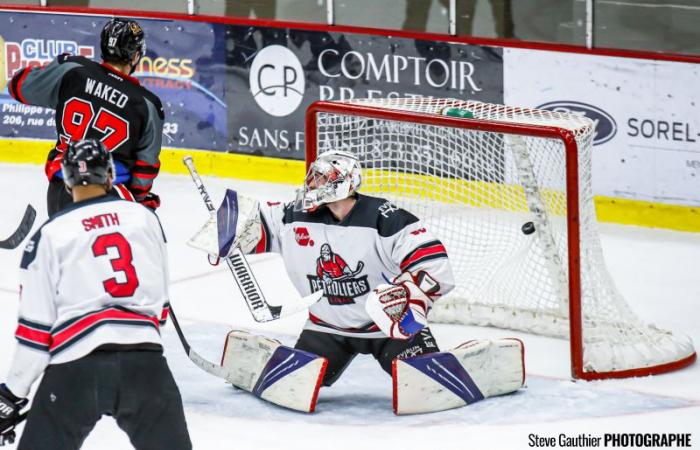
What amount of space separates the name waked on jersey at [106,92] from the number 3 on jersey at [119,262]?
1.88m

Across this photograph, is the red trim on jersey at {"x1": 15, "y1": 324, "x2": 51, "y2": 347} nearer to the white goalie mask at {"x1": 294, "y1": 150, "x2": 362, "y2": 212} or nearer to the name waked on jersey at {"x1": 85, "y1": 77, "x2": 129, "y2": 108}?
the white goalie mask at {"x1": 294, "y1": 150, "x2": 362, "y2": 212}

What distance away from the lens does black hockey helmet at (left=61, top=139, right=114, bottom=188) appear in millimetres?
3836

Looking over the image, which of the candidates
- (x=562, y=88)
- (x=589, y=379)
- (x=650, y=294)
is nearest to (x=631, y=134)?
(x=562, y=88)

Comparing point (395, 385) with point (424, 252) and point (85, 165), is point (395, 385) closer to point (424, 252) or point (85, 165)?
point (424, 252)

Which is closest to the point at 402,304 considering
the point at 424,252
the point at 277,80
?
the point at 424,252

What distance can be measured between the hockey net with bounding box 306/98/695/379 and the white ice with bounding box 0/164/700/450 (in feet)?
0.36

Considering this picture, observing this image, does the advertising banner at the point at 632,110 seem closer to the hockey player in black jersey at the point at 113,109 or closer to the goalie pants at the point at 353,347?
the goalie pants at the point at 353,347

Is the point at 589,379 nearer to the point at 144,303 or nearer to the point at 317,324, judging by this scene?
the point at 317,324

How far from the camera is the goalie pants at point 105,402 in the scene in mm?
3754

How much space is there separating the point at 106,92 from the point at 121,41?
196 mm

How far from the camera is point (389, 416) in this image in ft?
17.3

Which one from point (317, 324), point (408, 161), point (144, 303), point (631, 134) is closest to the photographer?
point (144, 303)

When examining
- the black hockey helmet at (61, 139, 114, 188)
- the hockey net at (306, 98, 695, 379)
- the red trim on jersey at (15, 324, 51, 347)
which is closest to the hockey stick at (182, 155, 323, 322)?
the hockey net at (306, 98, 695, 379)

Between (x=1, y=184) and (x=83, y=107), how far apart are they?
3775 millimetres
